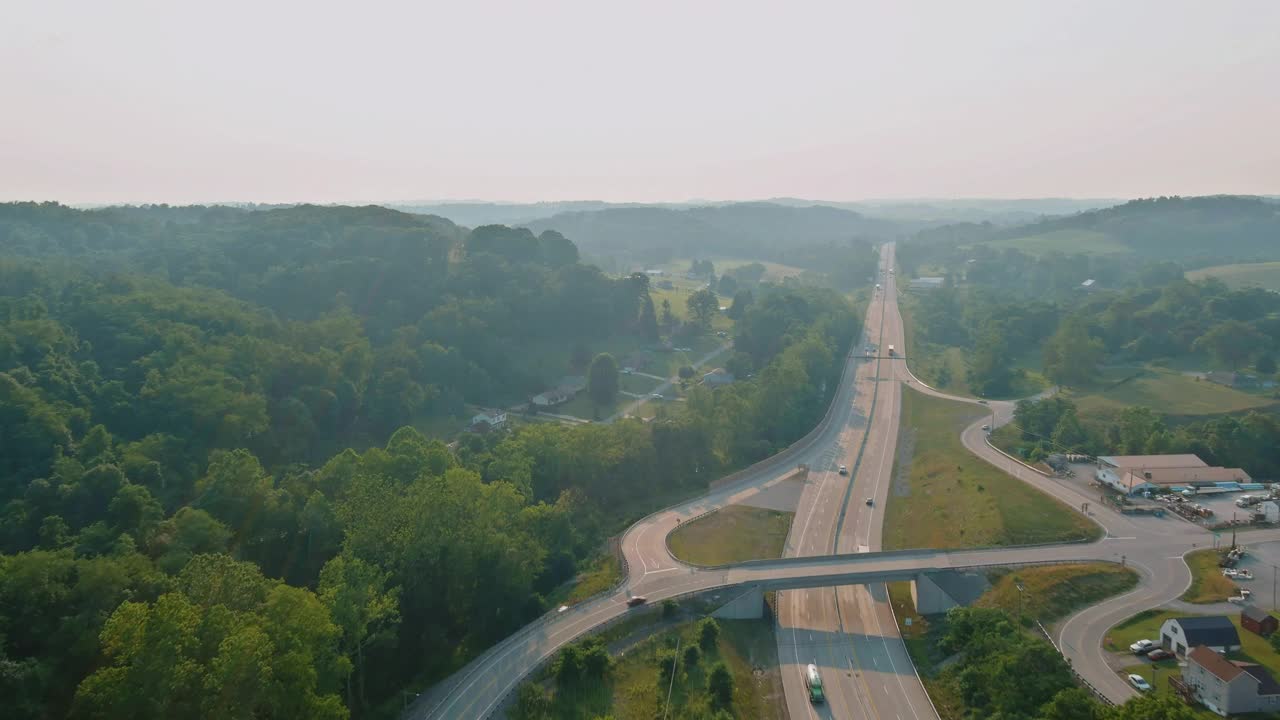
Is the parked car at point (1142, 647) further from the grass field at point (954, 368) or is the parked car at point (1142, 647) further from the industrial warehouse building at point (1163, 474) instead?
the grass field at point (954, 368)

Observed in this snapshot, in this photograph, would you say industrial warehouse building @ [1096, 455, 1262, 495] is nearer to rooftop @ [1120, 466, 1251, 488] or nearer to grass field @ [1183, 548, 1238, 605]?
rooftop @ [1120, 466, 1251, 488]

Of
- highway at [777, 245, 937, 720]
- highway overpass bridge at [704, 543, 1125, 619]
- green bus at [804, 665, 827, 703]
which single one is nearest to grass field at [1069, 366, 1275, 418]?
highway at [777, 245, 937, 720]

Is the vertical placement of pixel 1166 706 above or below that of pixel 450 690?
above

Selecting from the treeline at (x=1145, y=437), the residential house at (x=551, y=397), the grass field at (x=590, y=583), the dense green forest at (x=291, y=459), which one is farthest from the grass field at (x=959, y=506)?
the residential house at (x=551, y=397)

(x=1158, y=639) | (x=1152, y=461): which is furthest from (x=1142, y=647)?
(x=1152, y=461)

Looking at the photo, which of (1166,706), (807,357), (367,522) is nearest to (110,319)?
(367,522)

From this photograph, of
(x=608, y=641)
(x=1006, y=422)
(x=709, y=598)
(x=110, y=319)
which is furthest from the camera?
(x=1006, y=422)

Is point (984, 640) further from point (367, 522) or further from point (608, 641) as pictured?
point (367, 522)
